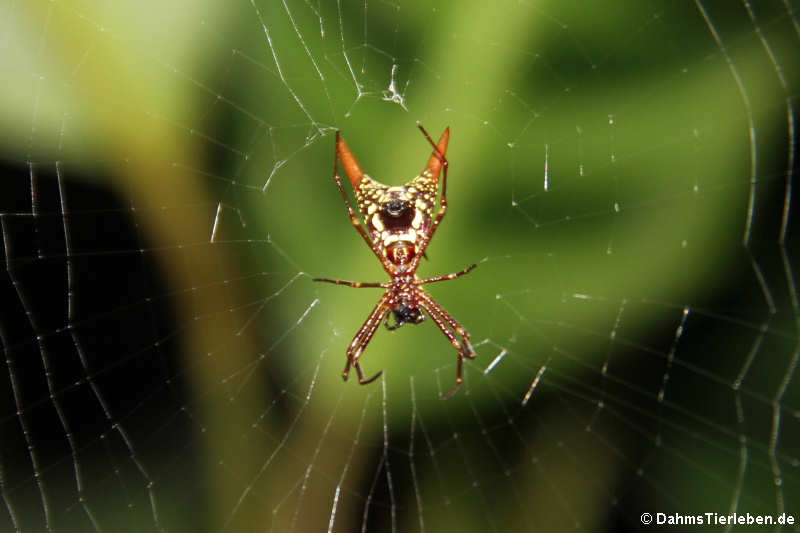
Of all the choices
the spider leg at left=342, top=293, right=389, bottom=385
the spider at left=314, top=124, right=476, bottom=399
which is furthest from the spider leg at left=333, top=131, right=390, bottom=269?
the spider leg at left=342, top=293, right=389, bottom=385

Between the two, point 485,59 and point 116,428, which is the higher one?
point 485,59

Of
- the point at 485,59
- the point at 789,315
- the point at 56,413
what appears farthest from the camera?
the point at 56,413

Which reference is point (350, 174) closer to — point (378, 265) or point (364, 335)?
point (378, 265)

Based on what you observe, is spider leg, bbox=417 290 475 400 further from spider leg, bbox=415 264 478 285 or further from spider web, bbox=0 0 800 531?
spider leg, bbox=415 264 478 285

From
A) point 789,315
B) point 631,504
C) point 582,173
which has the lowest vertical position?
point 631,504

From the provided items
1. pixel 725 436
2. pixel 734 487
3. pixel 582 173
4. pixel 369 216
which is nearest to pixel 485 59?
pixel 582 173

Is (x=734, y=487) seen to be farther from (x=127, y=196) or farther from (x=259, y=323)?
(x=127, y=196)

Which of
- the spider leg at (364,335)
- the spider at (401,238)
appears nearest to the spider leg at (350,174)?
the spider at (401,238)
